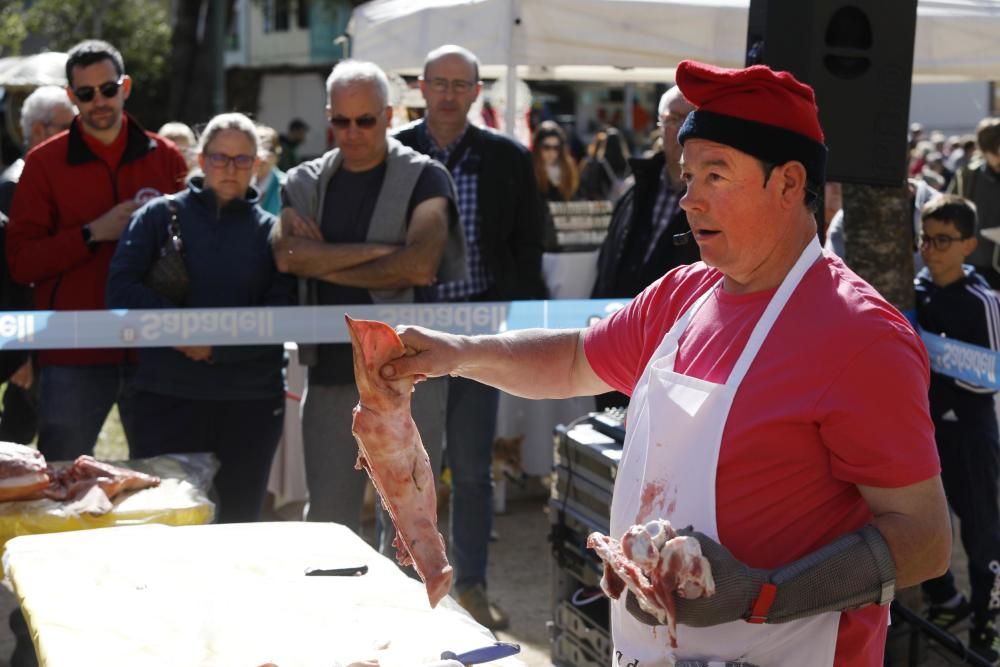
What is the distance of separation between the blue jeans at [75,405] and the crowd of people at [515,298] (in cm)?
1

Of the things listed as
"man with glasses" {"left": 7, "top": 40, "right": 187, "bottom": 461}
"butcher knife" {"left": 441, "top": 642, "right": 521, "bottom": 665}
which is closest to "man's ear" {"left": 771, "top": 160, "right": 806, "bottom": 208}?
"butcher knife" {"left": 441, "top": 642, "right": 521, "bottom": 665}

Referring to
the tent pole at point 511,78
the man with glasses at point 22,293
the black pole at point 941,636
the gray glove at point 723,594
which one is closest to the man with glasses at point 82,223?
the man with glasses at point 22,293

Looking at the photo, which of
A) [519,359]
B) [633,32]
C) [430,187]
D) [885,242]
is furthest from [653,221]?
[519,359]

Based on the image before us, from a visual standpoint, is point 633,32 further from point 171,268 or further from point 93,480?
point 93,480

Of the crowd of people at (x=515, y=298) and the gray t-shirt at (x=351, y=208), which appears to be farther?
the gray t-shirt at (x=351, y=208)

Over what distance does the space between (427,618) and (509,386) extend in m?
0.56

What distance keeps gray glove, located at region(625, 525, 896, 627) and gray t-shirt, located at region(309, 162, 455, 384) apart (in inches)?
115

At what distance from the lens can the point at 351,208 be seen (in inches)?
191

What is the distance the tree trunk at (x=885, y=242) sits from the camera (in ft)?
17.1

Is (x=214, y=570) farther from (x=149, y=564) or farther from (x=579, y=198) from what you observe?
(x=579, y=198)

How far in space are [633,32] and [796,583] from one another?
18.5ft

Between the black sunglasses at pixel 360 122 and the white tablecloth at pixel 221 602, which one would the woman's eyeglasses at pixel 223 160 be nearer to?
the black sunglasses at pixel 360 122

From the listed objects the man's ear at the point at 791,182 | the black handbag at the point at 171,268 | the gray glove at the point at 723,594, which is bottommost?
the gray glove at the point at 723,594

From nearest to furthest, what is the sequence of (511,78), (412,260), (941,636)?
(941,636), (412,260), (511,78)
